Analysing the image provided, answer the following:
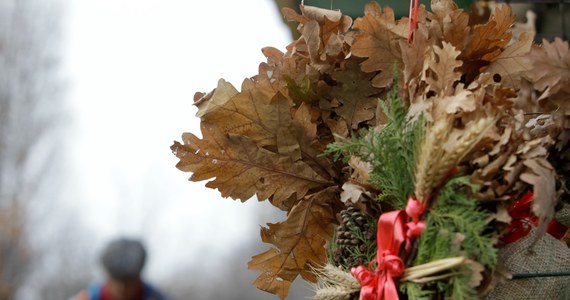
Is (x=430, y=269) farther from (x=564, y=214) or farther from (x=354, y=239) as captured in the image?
(x=564, y=214)

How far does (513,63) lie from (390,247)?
50 cm

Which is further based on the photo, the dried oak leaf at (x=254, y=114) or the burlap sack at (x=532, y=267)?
the dried oak leaf at (x=254, y=114)

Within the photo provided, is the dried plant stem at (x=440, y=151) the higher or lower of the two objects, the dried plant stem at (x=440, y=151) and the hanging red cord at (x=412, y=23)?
the lower

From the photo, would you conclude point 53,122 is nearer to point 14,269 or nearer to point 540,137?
point 14,269

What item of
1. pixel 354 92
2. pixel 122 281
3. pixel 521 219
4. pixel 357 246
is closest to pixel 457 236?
pixel 521 219

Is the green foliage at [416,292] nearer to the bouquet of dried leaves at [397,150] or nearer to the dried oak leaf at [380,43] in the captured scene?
the bouquet of dried leaves at [397,150]

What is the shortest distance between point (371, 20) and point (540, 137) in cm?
43

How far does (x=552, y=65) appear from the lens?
6.38 ft

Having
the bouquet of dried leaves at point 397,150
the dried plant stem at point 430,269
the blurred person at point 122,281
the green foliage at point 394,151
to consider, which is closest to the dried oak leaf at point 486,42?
the bouquet of dried leaves at point 397,150

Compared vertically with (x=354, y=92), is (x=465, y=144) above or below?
below

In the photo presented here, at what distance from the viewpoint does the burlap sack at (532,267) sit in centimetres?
185

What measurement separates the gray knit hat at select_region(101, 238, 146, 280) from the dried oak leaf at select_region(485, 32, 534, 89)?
5.05 meters

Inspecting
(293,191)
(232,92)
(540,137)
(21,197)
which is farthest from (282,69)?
(21,197)

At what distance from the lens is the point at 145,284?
6977 millimetres
